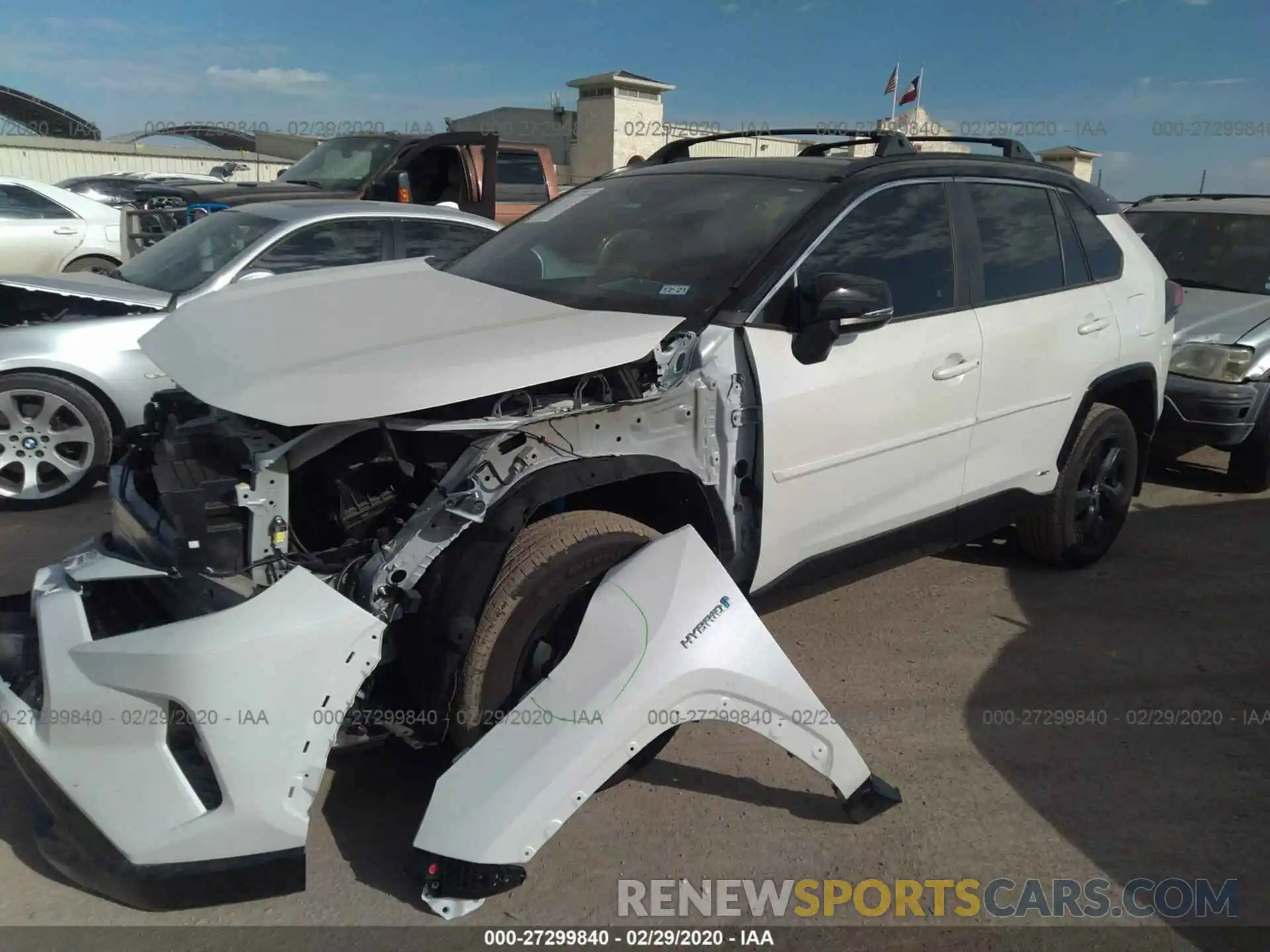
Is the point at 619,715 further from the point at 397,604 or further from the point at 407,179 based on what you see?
the point at 407,179

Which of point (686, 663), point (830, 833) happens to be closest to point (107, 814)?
point (686, 663)

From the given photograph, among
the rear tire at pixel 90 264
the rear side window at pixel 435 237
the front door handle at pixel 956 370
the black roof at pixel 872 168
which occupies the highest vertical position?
the black roof at pixel 872 168

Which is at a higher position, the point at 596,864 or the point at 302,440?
the point at 302,440

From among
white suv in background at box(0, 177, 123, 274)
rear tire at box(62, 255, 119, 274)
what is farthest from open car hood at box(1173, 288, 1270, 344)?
rear tire at box(62, 255, 119, 274)

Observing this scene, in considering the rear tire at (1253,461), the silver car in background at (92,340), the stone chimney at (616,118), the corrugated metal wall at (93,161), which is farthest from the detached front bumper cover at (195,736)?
the corrugated metal wall at (93,161)

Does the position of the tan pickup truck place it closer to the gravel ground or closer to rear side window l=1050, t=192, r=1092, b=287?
rear side window l=1050, t=192, r=1092, b=287

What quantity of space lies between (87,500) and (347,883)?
3.60m

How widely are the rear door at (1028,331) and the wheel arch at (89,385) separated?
13.7 ft

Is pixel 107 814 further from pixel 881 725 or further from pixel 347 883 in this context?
pixel 881 725

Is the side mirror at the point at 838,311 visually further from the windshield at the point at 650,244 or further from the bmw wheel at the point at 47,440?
the bmw wheel at the point at 47,440

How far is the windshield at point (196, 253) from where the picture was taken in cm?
547

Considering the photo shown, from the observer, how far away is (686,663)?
2.47m

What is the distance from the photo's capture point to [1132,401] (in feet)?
15.2

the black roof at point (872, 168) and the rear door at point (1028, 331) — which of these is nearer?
the black roof at point (872, 168)
